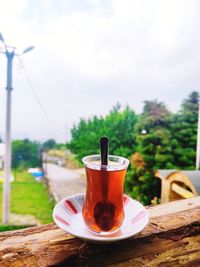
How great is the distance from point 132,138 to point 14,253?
4.99 meters

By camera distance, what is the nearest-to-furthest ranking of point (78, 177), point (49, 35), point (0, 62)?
point (0, 62) → point (49, 35) → point (78, 177)

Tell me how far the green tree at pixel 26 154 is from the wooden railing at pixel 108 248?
6.64 meters

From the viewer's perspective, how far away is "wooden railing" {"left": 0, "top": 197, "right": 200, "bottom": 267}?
17.4 inches

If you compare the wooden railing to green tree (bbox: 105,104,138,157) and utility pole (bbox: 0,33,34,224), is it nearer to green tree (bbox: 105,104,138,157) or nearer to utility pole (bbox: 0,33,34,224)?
utility pole (bbox: 0,33,34,224)

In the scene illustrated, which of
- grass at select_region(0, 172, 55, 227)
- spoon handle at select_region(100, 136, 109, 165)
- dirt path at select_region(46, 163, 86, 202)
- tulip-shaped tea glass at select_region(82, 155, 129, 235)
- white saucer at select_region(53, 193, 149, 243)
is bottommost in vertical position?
grass at select_region(0, 172, 55, 227)

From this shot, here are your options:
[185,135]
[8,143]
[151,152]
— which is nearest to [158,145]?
[151,152]

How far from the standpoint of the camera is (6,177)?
3494 millimetres

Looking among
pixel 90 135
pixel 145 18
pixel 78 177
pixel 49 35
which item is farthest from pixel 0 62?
pixel 78 177

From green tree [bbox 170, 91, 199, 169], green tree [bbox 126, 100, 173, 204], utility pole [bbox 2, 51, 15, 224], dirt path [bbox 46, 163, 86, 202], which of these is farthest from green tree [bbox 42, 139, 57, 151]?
green tree [bbox 170, 91, 199, 169]

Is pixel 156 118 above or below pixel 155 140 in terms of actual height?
above

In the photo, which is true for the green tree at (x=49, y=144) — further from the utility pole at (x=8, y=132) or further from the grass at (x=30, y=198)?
the utility pole at (x=8, y=132)

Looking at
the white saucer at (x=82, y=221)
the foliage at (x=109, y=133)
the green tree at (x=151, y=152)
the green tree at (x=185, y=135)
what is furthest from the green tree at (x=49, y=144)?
the white saucer at (x=82, y=221)

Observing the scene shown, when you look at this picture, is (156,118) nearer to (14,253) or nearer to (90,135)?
(90,135)

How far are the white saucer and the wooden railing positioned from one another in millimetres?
24
